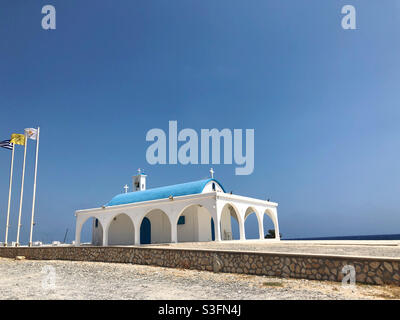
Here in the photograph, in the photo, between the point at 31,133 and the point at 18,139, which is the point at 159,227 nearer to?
the point at 31,133

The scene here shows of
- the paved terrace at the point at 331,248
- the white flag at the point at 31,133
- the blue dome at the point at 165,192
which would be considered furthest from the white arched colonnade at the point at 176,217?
the white flag at the point at 31,133

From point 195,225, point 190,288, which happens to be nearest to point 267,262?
point 190,288

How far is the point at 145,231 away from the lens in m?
23.0

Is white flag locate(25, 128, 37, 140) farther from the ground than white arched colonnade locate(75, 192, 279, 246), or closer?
farther from the ground

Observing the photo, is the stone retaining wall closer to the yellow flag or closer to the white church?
the white church

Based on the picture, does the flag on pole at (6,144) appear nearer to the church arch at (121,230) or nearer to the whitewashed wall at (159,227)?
the church arch at (121,230)

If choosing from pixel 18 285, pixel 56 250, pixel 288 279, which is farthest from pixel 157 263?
pixel 56 250

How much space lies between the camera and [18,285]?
8562mm

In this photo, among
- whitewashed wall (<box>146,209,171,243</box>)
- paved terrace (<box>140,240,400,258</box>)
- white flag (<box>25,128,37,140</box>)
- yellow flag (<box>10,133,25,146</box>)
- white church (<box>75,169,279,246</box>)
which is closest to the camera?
paved terrace (<box>140,240,400,258</box>)

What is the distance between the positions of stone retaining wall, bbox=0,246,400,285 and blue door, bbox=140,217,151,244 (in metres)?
8.23

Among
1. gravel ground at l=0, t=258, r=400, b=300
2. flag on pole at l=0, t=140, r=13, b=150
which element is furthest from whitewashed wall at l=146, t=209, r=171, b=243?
gravel ground at l=0, t=258, r=400, b=300

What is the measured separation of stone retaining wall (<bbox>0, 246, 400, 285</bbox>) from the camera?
6691 millimetres
